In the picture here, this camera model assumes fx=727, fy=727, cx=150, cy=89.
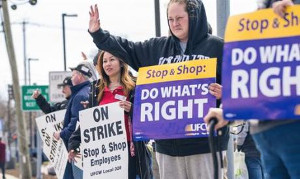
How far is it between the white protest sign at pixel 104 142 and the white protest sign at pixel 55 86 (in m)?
14.2

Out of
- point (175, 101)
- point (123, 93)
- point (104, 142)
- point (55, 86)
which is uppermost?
point (175, 101)

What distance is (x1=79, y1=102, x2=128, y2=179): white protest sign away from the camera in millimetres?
6766

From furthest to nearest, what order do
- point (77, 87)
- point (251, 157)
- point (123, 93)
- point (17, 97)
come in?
point (17, 97), point (251, 157), point (77, 87), point (123, 93)

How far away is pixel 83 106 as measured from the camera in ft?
25.6

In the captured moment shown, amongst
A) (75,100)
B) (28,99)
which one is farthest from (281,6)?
(28,99)

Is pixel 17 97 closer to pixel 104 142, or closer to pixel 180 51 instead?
pixel 104 142

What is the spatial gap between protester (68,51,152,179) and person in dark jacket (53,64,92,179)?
3.68 ft

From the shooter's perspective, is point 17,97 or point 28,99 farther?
point 17,97

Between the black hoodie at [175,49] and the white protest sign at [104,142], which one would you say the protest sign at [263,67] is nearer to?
the black hoodie at [175,49]

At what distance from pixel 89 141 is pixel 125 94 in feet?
2.14

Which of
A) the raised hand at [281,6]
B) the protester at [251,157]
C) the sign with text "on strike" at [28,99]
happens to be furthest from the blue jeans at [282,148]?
the sign with text "on strike" at [28,99]

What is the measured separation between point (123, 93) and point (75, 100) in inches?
58.8

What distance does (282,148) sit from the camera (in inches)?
139

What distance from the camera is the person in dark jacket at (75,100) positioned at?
8.17 meters
